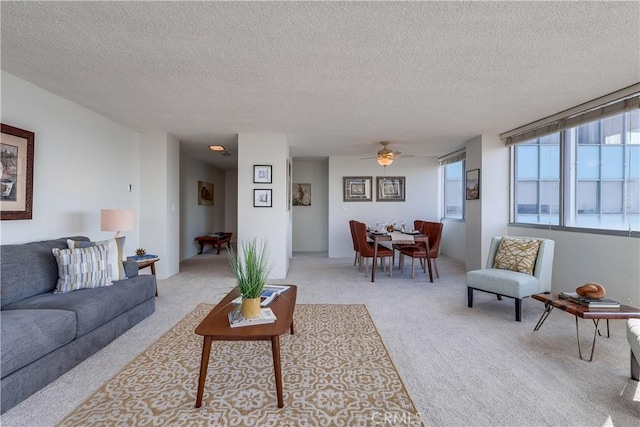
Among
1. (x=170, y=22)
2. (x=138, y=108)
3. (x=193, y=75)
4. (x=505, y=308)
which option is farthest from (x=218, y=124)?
(x=505, y=308)

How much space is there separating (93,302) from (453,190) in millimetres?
6902

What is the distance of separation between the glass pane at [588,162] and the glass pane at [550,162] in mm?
268

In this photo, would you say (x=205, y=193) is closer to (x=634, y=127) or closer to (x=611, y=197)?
(x=611, y=197)

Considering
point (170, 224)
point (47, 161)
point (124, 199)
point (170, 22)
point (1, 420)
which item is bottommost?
point (1, 420)

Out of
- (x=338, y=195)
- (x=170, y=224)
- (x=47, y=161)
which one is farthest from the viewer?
(x=338, y=195)

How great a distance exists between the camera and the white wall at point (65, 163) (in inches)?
113

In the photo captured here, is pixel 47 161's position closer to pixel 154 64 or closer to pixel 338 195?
pixel 154 64

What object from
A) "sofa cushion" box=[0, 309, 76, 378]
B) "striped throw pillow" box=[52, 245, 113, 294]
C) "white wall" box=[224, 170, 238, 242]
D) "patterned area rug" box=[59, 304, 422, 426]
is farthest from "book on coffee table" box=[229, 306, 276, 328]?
"white wall" box=[224, 170, 238, 242]

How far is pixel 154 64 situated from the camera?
2.59 metres

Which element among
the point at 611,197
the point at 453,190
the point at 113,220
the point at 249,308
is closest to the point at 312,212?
the point at 453,190

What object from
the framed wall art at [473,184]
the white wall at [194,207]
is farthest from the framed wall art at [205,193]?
the framed wall art at [473,184]

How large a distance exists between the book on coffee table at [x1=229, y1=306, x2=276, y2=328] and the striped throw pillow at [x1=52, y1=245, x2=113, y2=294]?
1.56 m

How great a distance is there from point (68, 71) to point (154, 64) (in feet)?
2.78

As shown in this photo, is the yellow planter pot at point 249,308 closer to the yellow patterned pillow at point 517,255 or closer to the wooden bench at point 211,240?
the yellow patterned pillow at point 517,255
